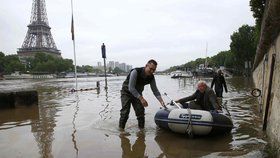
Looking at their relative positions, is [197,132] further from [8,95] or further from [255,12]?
[8,95]

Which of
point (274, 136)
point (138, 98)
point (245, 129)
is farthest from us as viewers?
point (245, 129)

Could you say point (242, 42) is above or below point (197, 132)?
above

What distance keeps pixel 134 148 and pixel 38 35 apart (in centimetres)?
13344

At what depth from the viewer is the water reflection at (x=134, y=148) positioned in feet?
23.5

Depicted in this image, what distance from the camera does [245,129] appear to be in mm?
9484

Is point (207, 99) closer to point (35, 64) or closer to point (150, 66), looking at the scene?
point (150, 66)

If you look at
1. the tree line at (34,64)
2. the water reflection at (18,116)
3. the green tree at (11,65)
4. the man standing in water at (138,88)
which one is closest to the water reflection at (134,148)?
the man standing in water at (138,88)

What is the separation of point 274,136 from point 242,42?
52.5m

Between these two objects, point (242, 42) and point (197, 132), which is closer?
point (197, 132)

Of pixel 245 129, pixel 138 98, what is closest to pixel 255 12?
pixel 245 129

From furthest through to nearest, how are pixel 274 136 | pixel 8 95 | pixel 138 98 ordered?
pixel 8 95, pixel 138 98, pixel 274 136

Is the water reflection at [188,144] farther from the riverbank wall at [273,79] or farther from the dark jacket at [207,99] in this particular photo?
the riverbank wall at [273,79]

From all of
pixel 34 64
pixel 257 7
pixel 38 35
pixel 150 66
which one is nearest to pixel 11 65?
pixel 34 64

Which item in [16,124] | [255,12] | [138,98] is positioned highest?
[255,12]
